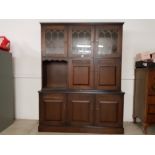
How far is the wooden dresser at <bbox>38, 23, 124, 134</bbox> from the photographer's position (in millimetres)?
2855

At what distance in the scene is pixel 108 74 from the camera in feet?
9.59

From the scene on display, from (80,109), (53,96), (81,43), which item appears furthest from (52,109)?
(81,43)

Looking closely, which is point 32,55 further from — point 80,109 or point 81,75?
point 80,109

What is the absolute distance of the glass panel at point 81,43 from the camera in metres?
2.91

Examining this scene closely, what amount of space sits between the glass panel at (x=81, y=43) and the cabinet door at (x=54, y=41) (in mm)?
157

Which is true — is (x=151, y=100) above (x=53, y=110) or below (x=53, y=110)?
above

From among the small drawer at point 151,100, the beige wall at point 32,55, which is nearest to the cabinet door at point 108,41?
the beige wall at point 32,55

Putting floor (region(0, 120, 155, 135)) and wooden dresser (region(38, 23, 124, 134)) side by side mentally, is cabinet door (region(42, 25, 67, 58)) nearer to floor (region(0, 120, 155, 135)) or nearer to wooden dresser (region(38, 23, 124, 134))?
wooden dresser (region(38, 23, 124, 134))

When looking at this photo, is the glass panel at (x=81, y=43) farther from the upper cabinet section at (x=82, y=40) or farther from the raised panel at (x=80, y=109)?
the raised panel at (x=80, y=109)

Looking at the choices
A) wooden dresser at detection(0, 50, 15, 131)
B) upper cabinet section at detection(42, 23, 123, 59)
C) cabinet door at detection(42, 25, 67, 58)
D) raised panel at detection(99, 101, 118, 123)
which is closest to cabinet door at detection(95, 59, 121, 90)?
upper cabinet section at detection(42, 23, 123, 59)

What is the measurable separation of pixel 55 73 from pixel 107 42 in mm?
1124
